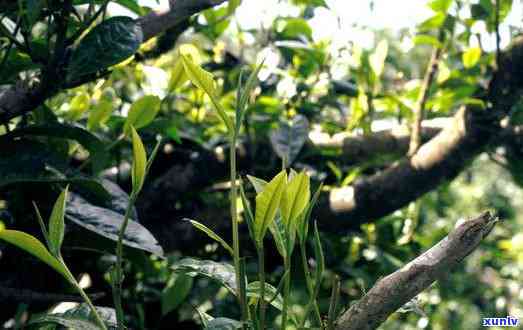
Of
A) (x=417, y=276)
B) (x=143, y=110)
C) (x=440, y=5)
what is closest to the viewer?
(x=417, y=276)

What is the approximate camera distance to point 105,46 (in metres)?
0.98

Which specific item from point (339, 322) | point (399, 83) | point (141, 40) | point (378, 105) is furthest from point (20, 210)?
point (399, 83)

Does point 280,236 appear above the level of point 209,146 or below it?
above

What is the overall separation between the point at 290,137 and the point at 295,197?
675 mm

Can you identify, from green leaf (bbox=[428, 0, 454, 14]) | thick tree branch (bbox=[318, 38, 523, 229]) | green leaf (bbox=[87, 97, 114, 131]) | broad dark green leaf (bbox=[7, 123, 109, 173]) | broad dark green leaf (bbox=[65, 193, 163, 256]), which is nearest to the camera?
broad dark green leaf (bbox=[65, 193, 163, 256])

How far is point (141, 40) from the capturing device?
3.24 ft

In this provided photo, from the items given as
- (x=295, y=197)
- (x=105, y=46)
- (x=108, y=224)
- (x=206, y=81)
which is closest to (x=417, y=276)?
(x=295, y=197)

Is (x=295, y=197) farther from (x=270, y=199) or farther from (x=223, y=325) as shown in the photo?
(x=223, y=325)

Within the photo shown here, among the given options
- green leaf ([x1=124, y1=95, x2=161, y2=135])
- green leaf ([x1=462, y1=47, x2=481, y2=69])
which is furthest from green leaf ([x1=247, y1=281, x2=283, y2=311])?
green leaf ([x1=462, y1=47, x2=481, y2=69])

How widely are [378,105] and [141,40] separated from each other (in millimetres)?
863

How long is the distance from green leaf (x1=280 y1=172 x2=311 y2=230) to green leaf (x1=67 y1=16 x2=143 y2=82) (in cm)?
39

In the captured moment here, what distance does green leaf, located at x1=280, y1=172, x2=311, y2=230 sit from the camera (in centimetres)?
69

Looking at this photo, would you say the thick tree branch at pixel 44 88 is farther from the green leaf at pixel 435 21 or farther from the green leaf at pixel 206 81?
the green leaf at pixel 435 21

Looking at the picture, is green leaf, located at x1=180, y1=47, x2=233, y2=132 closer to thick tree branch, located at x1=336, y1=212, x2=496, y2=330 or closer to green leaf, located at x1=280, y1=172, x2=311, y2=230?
green leaf, located at x1=280, y1=172, x2=311, y2=230
